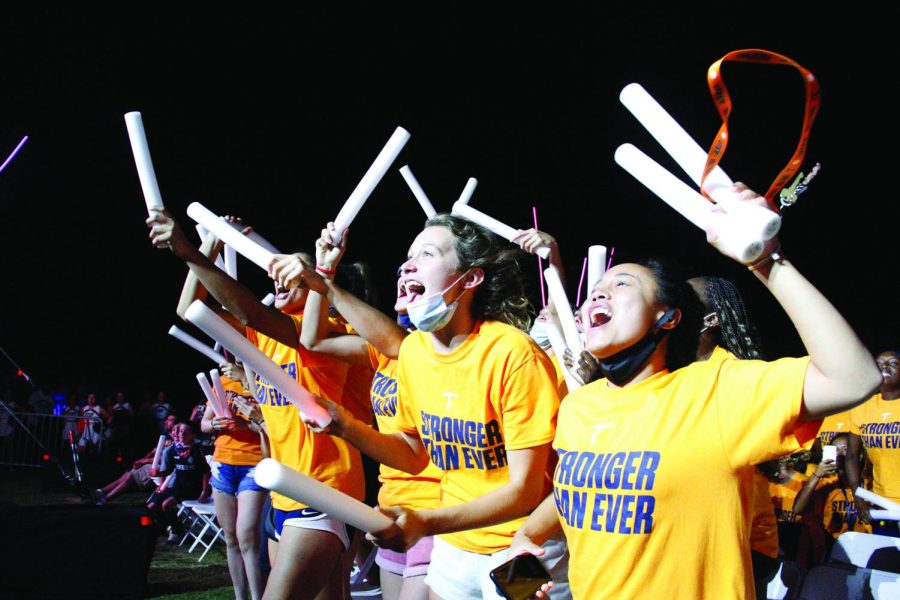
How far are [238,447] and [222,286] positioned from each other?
275 cm

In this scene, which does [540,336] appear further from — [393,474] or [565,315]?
[565,315]

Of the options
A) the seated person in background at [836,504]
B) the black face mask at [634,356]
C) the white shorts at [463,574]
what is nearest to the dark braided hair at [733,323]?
the black face mask at [634,356]

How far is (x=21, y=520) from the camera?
15.9 feet

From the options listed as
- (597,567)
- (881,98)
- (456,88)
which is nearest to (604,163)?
(456,88)

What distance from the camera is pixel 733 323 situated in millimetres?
3090

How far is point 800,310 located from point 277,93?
12536 mm

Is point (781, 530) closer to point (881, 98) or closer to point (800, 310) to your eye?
point (800, 310)

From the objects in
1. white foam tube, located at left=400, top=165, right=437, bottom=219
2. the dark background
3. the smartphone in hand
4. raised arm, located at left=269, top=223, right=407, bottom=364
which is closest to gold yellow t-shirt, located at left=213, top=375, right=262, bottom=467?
raised arm, located at left=269, top=223, right=407, bottom=364

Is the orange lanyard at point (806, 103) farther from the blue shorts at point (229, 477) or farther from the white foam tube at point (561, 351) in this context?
the blue shorts at point (229, 477)

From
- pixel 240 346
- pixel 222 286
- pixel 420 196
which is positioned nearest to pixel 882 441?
pixel 420 196

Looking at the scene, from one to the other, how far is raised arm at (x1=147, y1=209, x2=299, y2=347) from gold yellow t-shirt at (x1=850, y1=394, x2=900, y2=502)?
5.04 m

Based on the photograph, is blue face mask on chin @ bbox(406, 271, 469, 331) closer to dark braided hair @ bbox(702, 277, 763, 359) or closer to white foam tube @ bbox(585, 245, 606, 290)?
white foam tube @ bbox(585, 245, 606, 290)

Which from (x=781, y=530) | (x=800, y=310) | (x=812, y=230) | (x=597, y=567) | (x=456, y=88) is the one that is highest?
(x=456, y=88)

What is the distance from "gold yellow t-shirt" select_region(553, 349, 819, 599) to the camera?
75.4 inches
